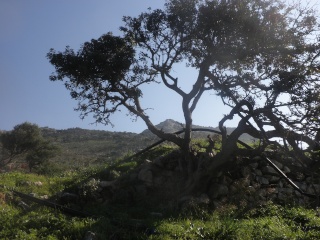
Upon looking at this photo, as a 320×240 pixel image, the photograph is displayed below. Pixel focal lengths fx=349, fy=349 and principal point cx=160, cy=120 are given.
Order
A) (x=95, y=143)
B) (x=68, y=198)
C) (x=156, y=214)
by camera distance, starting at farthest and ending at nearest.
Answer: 1. (x=95, y=143)
2. (x=68, y=198)
3. (x=156, y=214)

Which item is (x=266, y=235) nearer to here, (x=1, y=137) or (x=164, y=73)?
(x=164, y=73)

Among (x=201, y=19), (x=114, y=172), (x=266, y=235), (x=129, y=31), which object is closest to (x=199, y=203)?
(x=266, y=235)

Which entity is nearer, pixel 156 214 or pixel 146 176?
pixel 156 214

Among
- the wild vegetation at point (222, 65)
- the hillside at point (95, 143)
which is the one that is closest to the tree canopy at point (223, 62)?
the wild vegetation at point (222, 65)

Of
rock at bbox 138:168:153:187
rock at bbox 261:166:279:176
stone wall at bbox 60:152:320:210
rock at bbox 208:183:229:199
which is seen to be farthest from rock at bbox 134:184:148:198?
rock at bbox 261:166:279:176

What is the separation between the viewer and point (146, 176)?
1398cm

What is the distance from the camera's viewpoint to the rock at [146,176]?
1380 cm

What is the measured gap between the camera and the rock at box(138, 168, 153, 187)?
1380cm

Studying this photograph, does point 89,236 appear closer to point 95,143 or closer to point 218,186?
point 218,186

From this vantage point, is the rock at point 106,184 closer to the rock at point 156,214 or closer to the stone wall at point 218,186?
the stone wall at point 218,186

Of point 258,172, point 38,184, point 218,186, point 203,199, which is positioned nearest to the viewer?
point 203,199

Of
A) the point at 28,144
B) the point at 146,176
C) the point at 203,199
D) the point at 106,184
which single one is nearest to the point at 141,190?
the point at 146,176

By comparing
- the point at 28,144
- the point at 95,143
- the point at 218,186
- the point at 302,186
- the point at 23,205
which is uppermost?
the point at 95,143

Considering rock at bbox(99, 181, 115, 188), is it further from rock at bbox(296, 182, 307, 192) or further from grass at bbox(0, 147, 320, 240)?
rock at bbox(296, 182, 307, 192)
